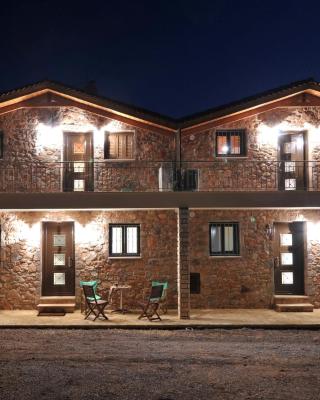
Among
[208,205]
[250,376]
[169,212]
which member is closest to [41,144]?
[169,212]

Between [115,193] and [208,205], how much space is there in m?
2.60

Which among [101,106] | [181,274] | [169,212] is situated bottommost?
[181,274]

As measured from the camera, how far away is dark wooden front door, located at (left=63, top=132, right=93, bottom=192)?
14.3 metres

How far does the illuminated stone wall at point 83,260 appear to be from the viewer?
45.0 feet

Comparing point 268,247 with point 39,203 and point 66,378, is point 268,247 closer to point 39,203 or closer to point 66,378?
point 39,203

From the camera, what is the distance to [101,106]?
1407 cm

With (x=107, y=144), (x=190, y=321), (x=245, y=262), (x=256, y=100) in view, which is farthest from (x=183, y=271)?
(x=256, y=100)

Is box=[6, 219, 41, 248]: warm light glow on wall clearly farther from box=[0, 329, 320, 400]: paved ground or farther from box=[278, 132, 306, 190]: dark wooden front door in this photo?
box=[278, 132, 306, 190]: dark wooden front door

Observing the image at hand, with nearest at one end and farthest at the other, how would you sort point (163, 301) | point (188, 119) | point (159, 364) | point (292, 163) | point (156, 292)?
point (159, 364) → point (156, 292) → point (163, 301) → point (188, 119) → point (292, 163)

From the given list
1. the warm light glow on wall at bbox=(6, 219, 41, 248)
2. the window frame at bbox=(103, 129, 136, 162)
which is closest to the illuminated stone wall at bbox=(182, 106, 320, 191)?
the window frame at bbox=(103, 129, 136, 162)

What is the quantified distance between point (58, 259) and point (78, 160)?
315cm

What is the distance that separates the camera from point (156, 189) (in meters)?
14.0

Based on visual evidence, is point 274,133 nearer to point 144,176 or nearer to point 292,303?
point 144,176

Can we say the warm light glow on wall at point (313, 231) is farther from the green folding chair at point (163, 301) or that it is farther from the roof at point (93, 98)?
the roof at point (93, 98)
